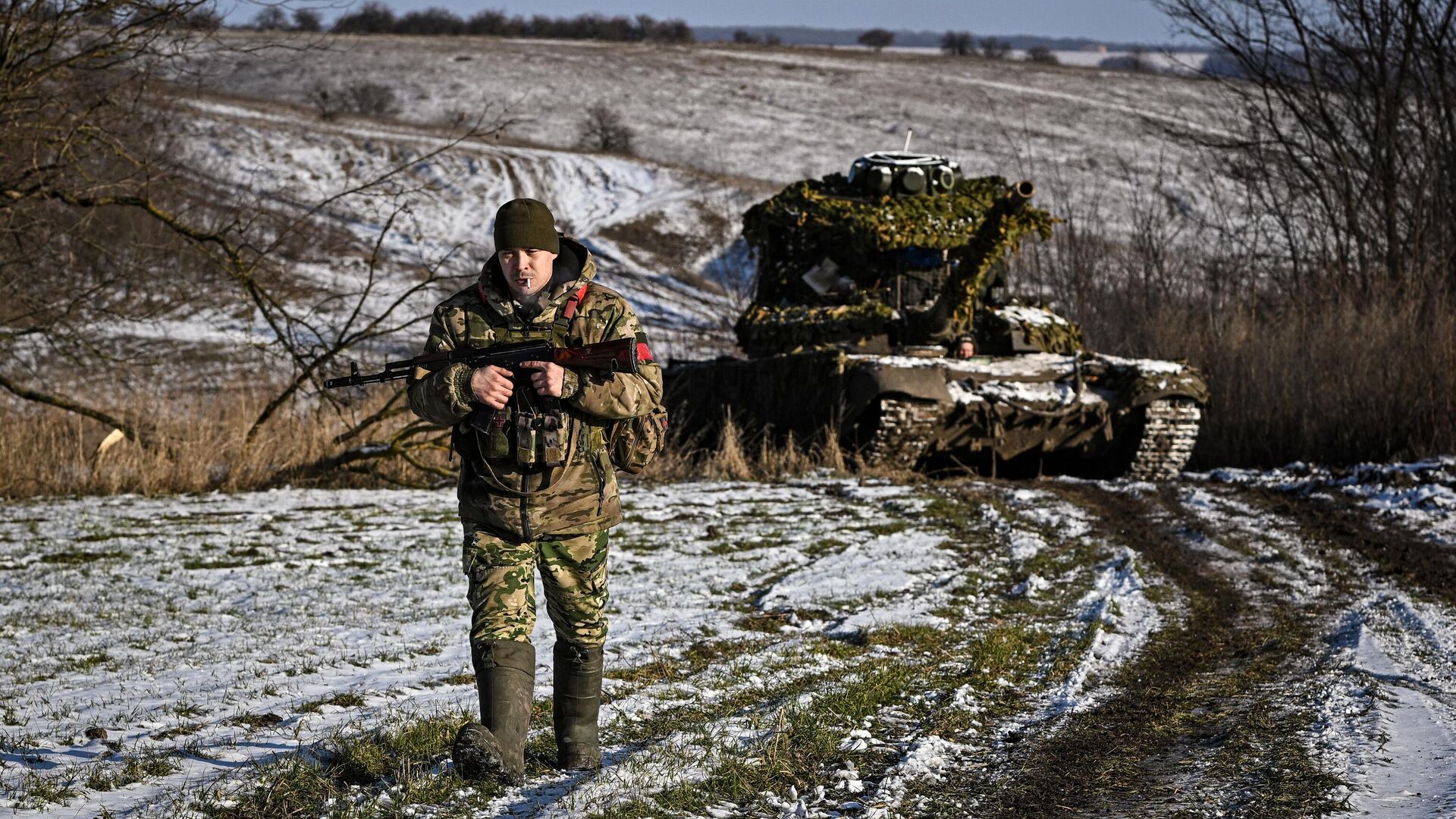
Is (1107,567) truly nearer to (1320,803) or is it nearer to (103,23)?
(1320,803)

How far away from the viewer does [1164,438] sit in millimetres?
12633

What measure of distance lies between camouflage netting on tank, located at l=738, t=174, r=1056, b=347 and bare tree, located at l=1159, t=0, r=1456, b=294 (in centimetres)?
554

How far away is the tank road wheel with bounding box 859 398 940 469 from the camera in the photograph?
11875 mm

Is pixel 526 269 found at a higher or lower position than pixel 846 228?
higher

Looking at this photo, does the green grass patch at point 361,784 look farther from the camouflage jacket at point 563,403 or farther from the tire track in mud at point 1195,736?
the tire track in mud at point 1195,736

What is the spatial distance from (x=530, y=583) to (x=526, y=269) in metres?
0.93

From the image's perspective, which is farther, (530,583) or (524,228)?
(530,583)

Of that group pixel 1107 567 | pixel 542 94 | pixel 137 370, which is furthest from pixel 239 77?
pixel 1107 567

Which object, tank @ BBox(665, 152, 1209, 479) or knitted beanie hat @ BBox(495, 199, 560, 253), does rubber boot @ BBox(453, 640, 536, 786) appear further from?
tank @ BBox(665, 152, 1209, 479)

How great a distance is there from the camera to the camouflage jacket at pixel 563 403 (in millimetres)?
3984

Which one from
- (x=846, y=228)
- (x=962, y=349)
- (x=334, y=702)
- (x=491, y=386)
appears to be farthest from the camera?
(x=846, y=228)

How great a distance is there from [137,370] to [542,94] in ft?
109

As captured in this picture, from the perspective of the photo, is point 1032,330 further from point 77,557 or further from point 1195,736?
point 1195,736

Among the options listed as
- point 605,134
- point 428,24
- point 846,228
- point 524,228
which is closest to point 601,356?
point 524,228
